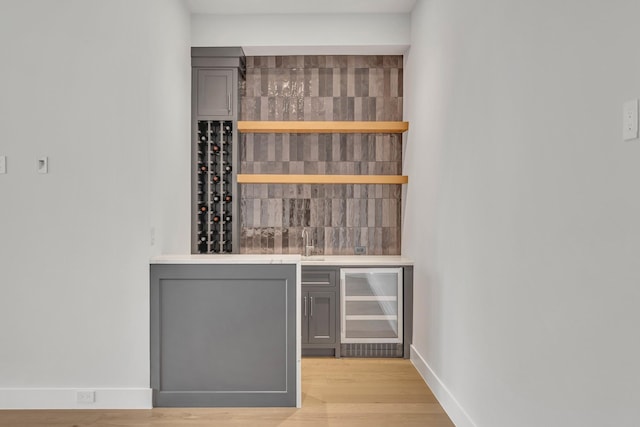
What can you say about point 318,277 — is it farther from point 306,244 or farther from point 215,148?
point 215,148

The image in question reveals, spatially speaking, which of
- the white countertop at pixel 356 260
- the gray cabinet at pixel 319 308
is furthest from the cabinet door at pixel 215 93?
the gray cabinet at pixel 319 308

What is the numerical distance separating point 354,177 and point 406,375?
1799 millimetres

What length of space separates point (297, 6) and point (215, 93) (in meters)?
1.07

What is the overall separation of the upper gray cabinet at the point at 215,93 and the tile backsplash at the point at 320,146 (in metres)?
0.31

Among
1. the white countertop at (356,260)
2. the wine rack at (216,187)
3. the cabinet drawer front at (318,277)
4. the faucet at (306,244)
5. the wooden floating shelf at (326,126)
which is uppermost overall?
the wooden floating shelf at (326,126)

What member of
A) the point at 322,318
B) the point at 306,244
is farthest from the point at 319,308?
the point at 306,244

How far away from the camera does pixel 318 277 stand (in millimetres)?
4445

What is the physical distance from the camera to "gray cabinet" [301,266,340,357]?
4438 millimetres

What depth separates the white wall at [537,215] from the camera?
1.49m

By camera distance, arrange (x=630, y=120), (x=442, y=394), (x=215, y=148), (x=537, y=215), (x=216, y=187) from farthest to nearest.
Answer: (x=216, y=187)
(x=215, y=148)
(x=442, y=394)
(x=537, y=215)
(x=630, y=120)

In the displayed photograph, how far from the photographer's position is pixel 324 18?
179 inches

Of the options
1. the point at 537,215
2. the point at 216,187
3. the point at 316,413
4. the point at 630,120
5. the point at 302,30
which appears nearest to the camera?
the point at 630,120

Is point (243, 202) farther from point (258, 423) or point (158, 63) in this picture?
point (258, 423)

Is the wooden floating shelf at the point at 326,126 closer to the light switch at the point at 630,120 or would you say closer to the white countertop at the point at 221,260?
the white countertop at the point at 221,260
